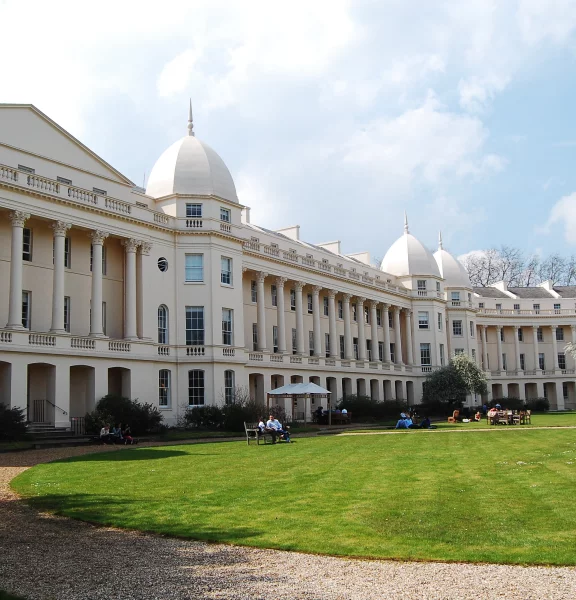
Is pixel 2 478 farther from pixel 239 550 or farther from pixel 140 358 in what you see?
pixel 140 358

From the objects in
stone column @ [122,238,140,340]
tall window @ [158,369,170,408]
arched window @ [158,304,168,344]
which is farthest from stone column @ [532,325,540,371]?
stone column @ [122,238,140,340]

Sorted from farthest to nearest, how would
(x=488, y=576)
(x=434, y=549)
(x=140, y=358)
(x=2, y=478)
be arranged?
(x=140, y=358)
(x=2, y=478)
(x=434, y=549)
(x=488, y=576)

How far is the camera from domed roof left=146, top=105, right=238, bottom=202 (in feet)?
151

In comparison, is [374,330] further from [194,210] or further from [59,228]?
[59,228]

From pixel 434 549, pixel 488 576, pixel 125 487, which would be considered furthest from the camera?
pixel 125 487

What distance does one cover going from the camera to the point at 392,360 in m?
74.1

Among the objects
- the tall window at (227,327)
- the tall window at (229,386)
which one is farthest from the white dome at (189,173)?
the tall window at (229,386)

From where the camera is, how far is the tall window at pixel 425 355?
7500 centimetres

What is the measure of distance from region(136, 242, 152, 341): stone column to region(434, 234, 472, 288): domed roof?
46.0 metres

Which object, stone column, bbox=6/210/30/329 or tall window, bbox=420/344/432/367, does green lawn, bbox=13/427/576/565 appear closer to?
stone column, bbox=6/210/30/329

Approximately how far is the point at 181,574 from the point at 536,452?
52.1 feet

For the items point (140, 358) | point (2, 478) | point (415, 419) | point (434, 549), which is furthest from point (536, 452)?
point (140, 358)

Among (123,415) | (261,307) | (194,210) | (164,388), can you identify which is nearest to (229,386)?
(164,388)

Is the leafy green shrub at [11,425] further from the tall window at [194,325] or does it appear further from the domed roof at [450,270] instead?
the domed roof at [450,270]
